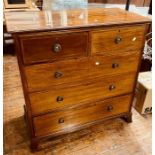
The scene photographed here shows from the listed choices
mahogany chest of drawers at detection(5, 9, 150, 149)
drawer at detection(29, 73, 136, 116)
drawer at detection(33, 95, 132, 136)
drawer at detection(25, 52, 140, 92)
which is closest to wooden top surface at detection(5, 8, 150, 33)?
mahogany chest of drawers at detection(5, 9, 150, 149)

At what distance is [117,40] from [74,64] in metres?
0.36

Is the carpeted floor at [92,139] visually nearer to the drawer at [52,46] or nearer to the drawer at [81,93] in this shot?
the drawer at [81,93]

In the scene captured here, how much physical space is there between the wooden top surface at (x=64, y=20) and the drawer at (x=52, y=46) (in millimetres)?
52

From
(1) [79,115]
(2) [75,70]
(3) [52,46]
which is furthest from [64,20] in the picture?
(1) [79,115]

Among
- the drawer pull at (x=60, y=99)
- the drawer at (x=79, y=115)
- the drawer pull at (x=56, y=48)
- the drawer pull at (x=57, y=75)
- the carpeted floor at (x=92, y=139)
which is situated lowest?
the carpeted floor at (x=92, y=139)

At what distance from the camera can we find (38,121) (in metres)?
1.41

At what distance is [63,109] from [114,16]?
815mm

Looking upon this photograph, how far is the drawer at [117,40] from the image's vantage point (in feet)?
4.18

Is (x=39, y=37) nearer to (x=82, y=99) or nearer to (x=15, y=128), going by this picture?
(x=82, y=99)

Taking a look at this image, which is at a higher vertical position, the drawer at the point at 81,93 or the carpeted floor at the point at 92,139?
the drawer at the point at 81,93

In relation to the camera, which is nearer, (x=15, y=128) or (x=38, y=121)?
(x=38, y=121)

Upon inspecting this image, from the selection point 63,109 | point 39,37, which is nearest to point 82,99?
point 63,109

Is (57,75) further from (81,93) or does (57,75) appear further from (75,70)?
(81,93)

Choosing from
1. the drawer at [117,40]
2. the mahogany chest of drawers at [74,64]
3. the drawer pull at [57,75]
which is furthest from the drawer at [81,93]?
the drawer at [117,40]
